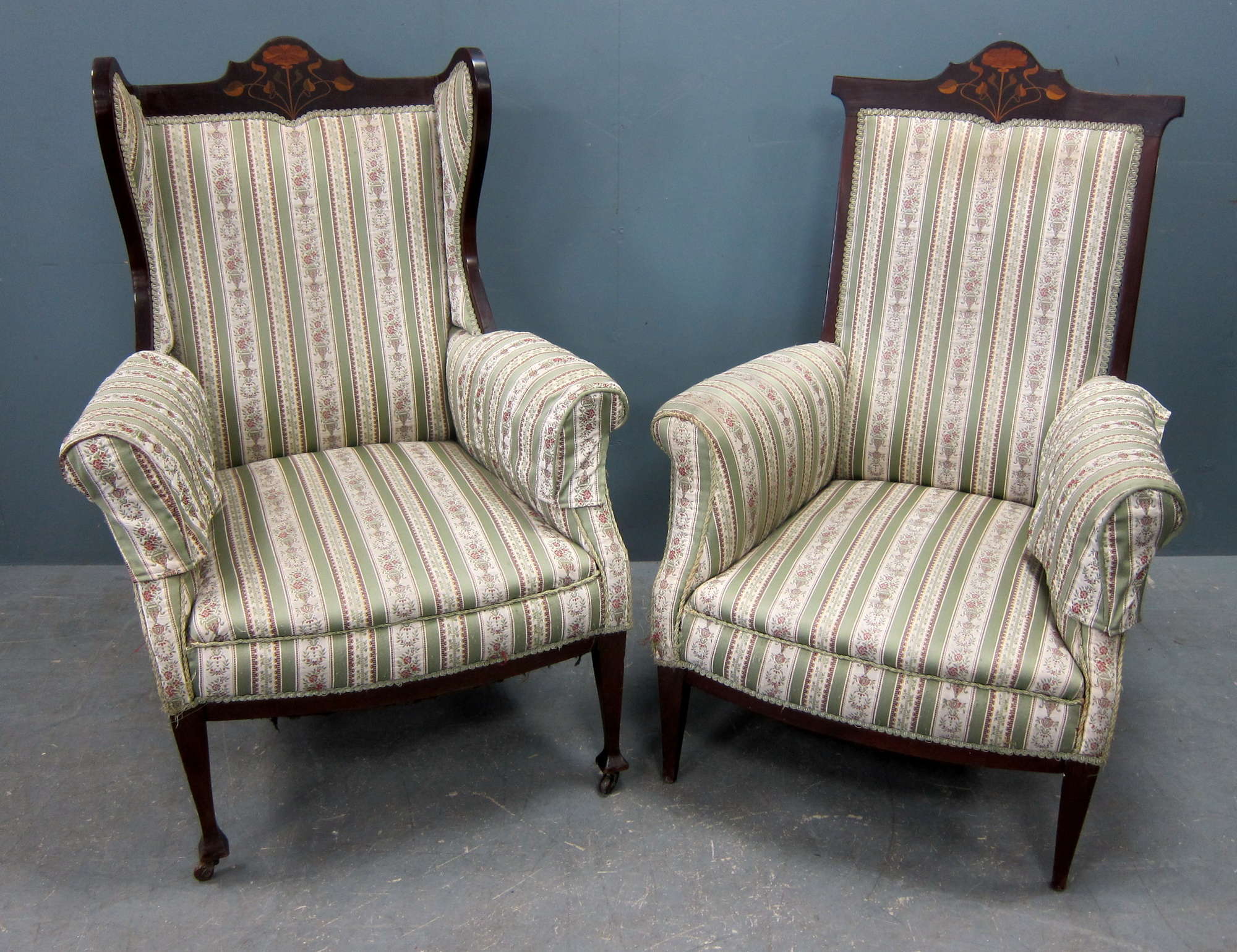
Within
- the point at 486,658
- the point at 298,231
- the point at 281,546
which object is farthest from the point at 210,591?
the point at 298,231

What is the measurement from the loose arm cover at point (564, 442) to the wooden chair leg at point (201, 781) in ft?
1.65

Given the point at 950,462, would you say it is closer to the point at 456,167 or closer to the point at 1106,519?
the point at 1106,519

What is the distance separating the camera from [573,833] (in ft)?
4.67

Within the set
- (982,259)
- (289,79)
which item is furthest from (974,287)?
(289,79)

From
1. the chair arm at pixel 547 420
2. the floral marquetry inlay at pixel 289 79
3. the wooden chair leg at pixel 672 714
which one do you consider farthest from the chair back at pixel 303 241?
the wooden chair leg at pixel 672 714

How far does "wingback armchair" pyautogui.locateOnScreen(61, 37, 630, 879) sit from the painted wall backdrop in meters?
0.22

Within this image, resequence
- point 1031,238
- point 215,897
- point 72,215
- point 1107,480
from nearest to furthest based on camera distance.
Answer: point 1107,480 → point 215,897 → point 1031,238 → point 72,215

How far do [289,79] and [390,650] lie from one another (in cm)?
91

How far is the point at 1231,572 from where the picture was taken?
6.88ft

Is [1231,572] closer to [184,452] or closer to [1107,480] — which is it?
[1107,480]

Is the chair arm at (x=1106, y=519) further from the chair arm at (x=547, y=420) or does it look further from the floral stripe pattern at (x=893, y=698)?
the chair arm at (x=547, y=420)

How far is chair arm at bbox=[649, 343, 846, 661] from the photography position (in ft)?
4.32

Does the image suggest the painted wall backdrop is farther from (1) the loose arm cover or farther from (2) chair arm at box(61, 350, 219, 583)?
(2) chair arm at box(61, 350, 219, 583)

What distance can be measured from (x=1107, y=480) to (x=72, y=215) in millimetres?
1716
